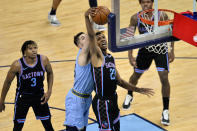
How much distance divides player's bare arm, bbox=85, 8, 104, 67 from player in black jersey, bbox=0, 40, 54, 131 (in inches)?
34.5

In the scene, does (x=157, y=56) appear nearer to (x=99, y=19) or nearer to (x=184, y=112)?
(x=184, y=112)

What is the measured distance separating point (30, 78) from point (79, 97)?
0.70 meters

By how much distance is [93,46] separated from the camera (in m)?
5.36

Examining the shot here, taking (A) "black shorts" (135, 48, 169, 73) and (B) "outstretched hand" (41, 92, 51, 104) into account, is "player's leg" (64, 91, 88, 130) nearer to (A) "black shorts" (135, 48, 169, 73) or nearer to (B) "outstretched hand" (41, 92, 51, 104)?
(B) "outstretched hand" (41, 92, 51, 104)

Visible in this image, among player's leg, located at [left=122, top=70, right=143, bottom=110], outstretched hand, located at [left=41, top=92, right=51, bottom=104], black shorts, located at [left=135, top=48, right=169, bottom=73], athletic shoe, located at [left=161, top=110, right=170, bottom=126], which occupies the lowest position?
athletic shoe, located at [left=161, top=110, right=170, bottom=126]

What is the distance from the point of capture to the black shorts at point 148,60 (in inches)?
274

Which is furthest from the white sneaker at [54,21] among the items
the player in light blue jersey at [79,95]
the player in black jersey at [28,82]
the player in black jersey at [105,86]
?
the player in black jersey at [105,86]

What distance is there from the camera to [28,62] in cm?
612

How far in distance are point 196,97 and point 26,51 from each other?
311 cm

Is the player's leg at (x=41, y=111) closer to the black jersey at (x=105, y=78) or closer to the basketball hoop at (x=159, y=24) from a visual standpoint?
the black jersey at (x=105, y=78)

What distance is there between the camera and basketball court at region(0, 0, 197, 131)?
7203mm

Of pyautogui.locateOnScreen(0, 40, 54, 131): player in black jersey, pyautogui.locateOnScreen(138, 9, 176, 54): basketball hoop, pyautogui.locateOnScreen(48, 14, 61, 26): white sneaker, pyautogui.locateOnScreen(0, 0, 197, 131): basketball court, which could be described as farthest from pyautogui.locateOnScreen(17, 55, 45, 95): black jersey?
pyautogui.locateOnScreen(48, 14, 61, 26): white sneaker

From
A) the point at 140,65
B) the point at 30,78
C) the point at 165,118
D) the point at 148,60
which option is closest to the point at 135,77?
the point at 140,65

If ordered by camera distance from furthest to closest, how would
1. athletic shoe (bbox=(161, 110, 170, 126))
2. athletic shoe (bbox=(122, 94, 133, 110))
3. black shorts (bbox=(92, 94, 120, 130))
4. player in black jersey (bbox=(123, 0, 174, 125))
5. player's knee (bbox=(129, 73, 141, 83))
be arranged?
athletic shoe (bbox=(122, 94, 133, 110)) → player's knee (bbox=(129, 73, 141, 83)) → athletic shoe (bbox=(161, 110, 170, 126)) → player in black jersey (bbox=(123, 0, 174, 125)) → black shorts (bbox=(92, 94, 120, 130))
